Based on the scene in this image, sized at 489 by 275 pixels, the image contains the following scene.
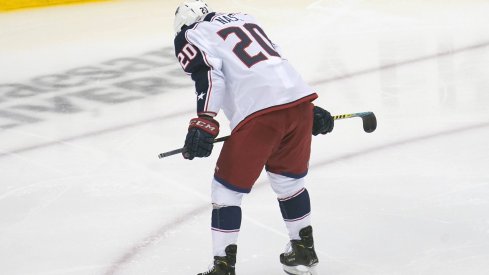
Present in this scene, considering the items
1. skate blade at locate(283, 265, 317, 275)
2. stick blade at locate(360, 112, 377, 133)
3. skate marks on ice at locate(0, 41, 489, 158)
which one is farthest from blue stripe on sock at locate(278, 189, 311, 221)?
skate marks on ice at locate(0, 41, 489, 158)

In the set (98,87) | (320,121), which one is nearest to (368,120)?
(320,121)

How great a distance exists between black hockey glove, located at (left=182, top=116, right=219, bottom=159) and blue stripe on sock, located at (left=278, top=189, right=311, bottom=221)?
1.17 ft

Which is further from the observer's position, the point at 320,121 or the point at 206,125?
the point at 320,121

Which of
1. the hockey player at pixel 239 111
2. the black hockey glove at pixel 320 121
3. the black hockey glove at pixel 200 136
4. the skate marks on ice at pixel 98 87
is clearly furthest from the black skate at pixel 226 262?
the skate marks on ice at pixel 98 87

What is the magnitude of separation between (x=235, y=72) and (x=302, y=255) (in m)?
0.62

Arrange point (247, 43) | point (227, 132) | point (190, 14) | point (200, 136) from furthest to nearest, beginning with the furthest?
point (227, 132)
point (190, 14)
point (247, 43)
point (200, 136)

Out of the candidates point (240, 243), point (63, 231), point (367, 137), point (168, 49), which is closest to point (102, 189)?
point (63, 231)

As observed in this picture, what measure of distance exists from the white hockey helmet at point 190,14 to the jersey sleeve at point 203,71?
0.10m

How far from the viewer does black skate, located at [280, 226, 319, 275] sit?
322 centimetres

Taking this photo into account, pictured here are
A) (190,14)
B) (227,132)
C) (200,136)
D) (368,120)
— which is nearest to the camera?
(200,136)

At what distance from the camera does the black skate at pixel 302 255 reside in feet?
10.6

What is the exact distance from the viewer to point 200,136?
2.95 m

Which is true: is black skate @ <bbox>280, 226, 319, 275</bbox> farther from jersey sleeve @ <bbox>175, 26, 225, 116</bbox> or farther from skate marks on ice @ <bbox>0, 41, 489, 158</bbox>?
skate marks on ice @ <bbox>0, 41, 489, 158</bbox>

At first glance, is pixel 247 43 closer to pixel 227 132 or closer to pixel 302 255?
pixel 302 255
